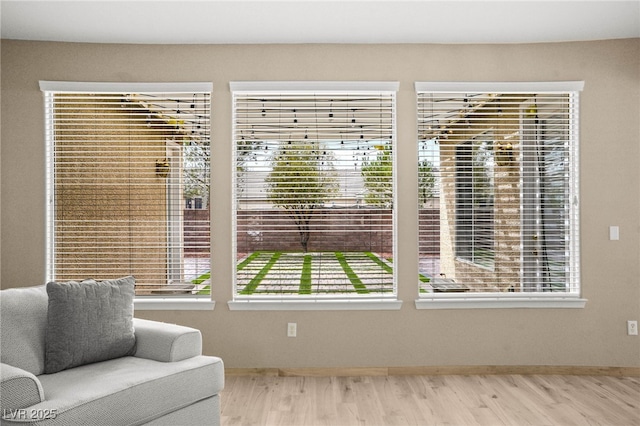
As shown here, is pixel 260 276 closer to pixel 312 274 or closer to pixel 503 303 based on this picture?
pixel 312 274

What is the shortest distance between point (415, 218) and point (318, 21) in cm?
171

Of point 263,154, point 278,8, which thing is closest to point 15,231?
point 263,154

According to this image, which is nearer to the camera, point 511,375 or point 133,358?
point 133,358

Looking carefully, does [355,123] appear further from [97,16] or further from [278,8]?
[97,16]

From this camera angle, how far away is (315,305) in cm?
404

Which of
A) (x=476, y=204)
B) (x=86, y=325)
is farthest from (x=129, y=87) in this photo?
(x=476, y=204)

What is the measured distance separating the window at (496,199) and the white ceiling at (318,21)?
51 centimetres

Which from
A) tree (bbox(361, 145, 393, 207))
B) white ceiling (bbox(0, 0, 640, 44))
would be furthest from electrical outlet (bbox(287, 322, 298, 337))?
white ceiling (bbox(0, 0, 640, 44))

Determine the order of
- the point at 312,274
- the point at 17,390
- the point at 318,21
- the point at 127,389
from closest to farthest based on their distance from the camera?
the point at 17,390 < the point at 127,389 < the point at 318,21 < the point at 312,274

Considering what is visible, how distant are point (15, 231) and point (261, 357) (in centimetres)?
225

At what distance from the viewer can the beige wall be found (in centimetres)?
403

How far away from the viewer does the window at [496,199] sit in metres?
4.09

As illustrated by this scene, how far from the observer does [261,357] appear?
402cm

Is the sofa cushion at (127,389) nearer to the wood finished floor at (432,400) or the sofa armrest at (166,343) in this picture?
the sofa armrest at (166,343)
